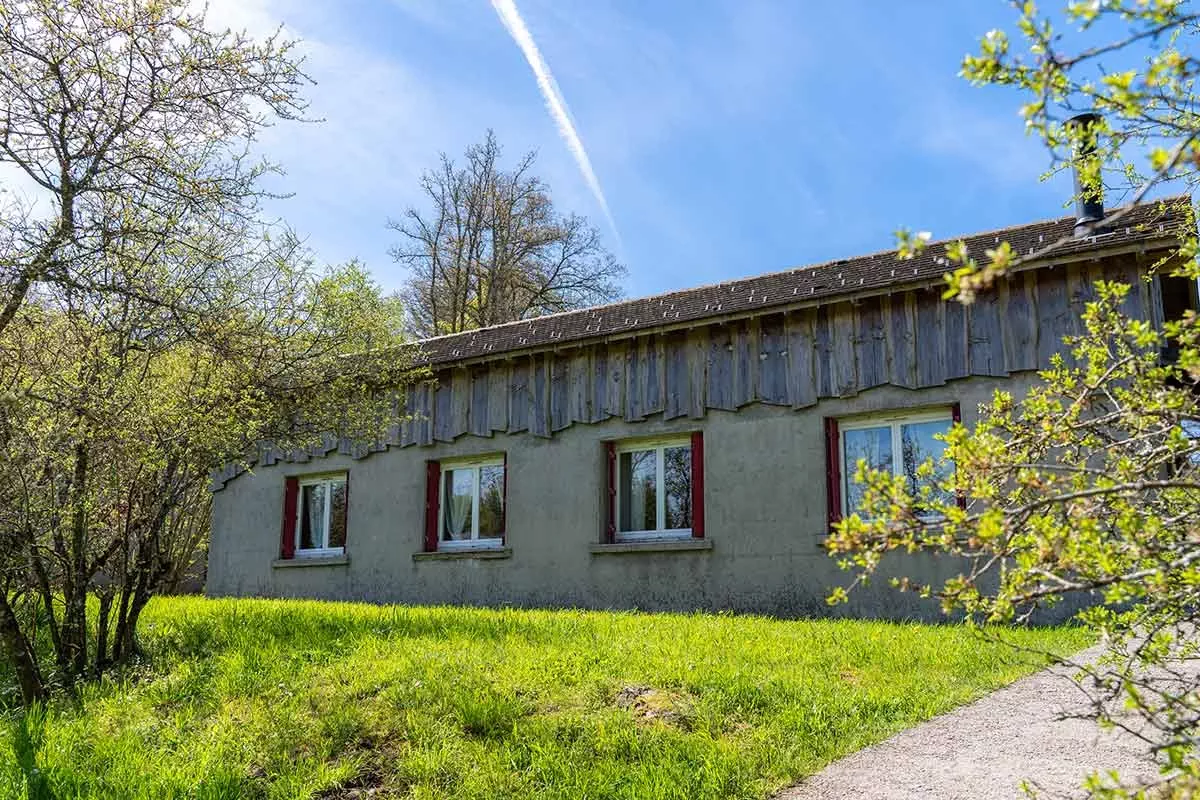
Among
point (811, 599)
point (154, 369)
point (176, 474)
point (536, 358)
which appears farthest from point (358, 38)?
point (811, 599)

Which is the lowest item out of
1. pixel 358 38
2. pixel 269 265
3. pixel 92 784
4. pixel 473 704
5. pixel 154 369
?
Result: pixel 92 784

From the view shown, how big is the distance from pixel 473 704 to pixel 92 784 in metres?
2.26

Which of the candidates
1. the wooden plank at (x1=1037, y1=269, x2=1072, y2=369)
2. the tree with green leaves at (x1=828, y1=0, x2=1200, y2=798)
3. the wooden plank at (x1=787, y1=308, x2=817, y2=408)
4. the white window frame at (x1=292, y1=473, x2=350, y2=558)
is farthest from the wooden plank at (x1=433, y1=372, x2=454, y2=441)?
the tree with green leaves at (x1=828, y1=0, x2=1200, y2=798)

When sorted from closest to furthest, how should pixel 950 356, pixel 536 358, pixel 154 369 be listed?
1. pixel 154 369
2. pixel 950 356
3. pixel 536 358

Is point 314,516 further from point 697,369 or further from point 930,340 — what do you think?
point 930,340

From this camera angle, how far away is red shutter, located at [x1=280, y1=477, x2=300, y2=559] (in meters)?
16.6

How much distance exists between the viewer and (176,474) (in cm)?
833

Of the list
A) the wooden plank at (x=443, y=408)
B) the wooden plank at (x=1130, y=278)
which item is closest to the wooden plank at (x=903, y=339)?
the wooden plank at (x=1130, y=278)

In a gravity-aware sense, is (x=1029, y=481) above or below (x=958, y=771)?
above

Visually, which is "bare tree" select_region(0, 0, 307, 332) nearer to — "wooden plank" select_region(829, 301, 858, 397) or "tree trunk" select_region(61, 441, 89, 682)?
"tree trunk" select_region(61, 441, 89, 682)

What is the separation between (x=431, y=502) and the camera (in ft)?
49.2

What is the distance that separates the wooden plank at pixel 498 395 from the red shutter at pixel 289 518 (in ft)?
15.4

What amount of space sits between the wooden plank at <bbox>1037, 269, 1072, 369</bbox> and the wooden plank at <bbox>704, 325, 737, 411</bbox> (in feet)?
12.2

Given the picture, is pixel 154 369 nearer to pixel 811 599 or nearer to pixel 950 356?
pixel 811 599
